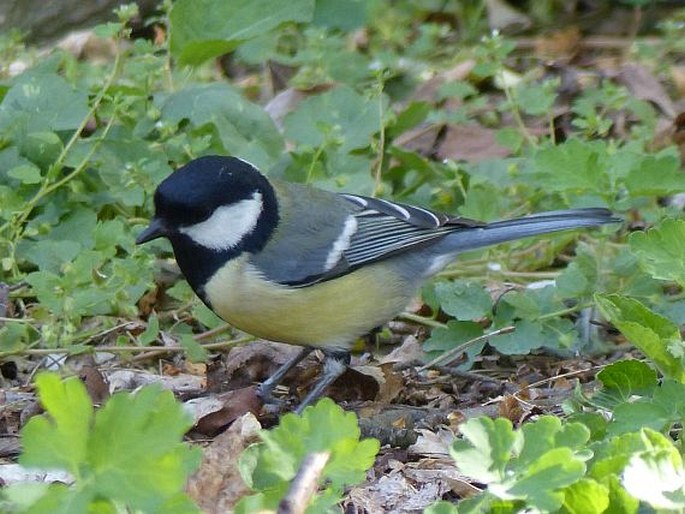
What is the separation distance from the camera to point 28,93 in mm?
4023

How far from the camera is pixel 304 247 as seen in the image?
11.3 ft

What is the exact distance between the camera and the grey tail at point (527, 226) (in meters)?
3.57

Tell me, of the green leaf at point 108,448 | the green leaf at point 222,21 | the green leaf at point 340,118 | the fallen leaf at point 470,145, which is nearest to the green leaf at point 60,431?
the green leaf at point 108,448

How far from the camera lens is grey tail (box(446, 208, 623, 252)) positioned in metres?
3.57

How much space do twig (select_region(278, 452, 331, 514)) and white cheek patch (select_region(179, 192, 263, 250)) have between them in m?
1.35

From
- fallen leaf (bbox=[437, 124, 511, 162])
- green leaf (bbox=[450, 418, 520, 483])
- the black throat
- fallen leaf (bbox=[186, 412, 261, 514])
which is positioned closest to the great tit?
the black throat

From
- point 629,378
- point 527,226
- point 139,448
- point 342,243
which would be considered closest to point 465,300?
point 527,226

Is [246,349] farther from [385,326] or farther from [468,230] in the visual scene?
[468,230]

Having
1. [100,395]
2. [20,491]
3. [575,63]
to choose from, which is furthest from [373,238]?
[575,63]

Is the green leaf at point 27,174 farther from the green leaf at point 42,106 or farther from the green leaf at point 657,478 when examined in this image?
the green leaf at point 657,478

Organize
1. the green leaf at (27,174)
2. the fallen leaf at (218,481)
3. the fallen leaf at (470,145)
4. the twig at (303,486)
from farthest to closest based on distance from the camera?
the fallen leaf at (470,145) → the green leaf at (27,174) → the fallen leaf at (218,481) → the twig at (303,486)

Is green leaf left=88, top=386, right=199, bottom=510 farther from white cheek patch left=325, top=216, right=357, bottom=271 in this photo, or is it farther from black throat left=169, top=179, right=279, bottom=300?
white cheek patch left=325, top=216, right=357, bottom=271

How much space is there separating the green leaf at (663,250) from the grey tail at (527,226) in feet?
2.52

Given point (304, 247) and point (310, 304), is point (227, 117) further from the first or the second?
point (310, 304)
